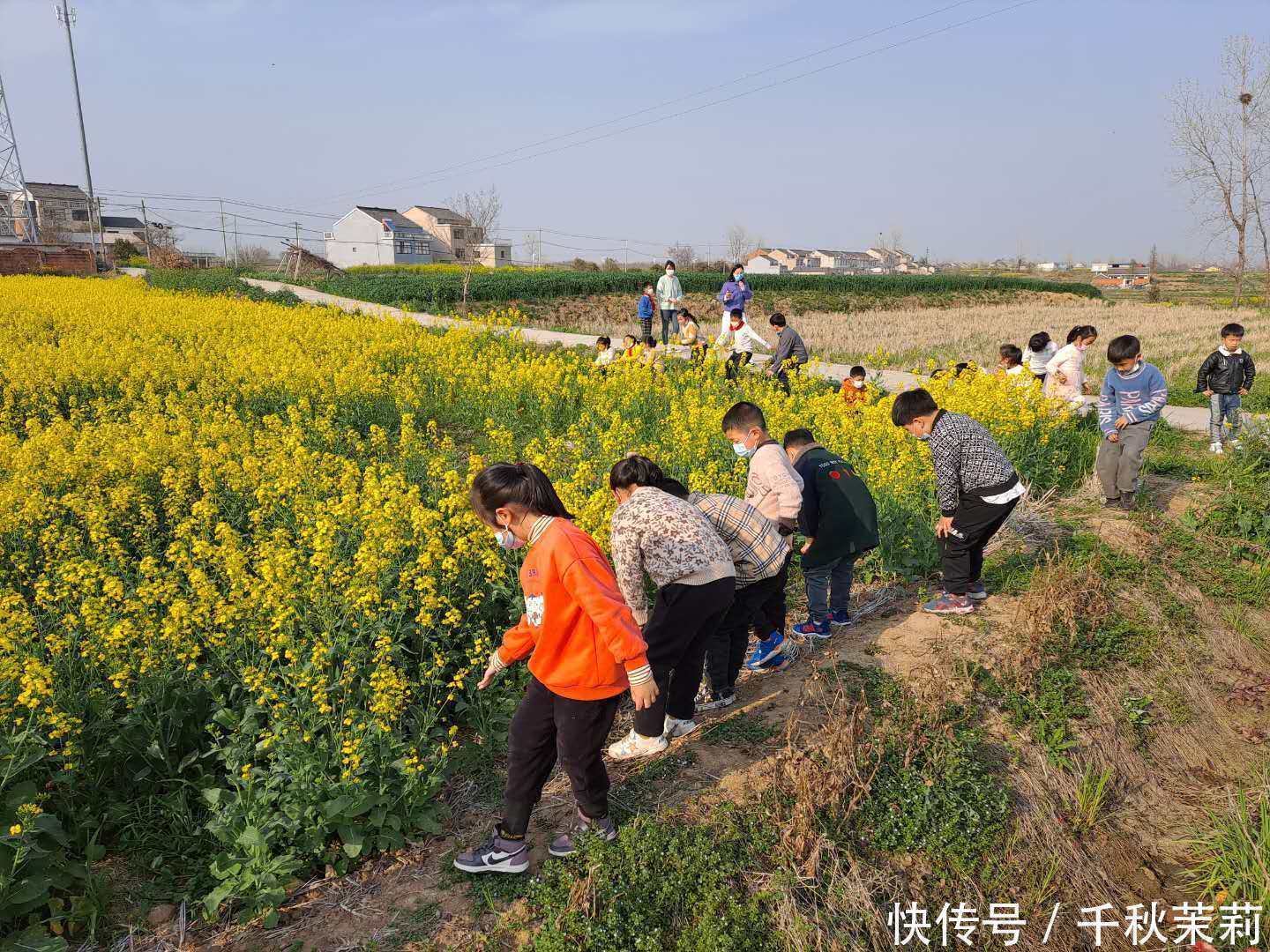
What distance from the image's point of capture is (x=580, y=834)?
10.3 ft

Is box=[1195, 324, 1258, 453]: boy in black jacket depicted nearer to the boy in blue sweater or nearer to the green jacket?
the boy in blue sweater

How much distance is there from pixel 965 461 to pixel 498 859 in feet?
11.3

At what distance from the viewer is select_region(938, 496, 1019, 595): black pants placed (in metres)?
4.81

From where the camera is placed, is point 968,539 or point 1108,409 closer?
point 968,539

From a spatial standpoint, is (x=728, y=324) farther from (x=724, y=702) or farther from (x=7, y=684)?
(x=7, y=684)

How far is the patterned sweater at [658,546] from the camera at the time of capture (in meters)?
3.38

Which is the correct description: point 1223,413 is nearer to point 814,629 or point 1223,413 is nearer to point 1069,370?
point 1069,370

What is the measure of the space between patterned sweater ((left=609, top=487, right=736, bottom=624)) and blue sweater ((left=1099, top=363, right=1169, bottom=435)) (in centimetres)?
508

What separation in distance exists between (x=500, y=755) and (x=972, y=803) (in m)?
2.20

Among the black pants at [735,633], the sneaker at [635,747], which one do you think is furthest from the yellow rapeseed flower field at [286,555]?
the black pants at [735,633]

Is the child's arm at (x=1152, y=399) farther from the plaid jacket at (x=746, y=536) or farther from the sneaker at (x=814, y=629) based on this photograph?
the plaid jacket at (x=746, y=536)

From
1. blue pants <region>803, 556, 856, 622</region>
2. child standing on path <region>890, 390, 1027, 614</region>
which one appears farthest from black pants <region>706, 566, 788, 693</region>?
child standing on path <region>890, 390, 1027, 614</region>

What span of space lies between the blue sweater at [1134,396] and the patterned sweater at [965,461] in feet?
9.17

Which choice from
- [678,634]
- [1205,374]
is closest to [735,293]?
[1205,374]
